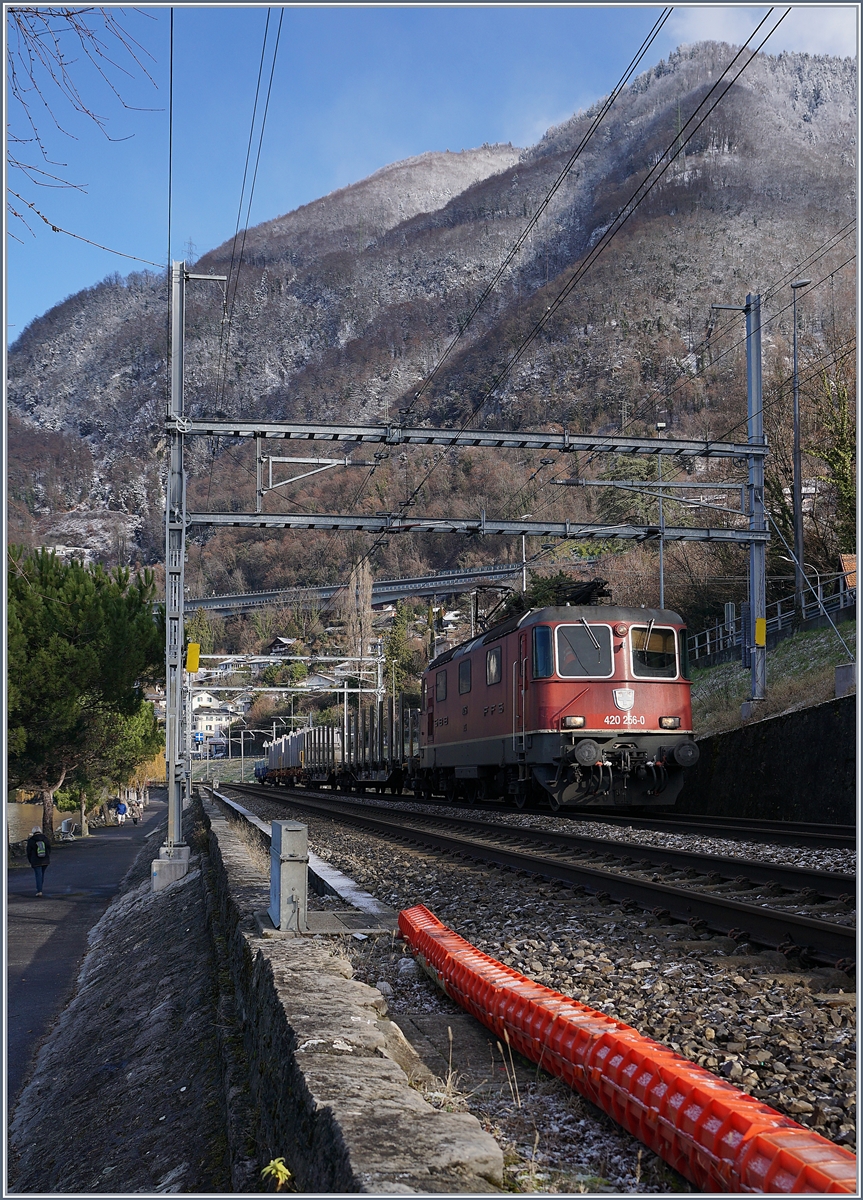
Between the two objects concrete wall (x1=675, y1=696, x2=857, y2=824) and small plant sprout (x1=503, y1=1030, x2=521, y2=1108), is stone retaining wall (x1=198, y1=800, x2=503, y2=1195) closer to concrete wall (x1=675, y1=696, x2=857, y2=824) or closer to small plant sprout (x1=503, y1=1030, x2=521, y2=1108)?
small plant sprout (x1=503, y1=1030, x2=521, y2=1108)

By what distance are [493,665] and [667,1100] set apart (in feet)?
52.4

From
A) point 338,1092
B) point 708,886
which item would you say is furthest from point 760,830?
point 338,1092

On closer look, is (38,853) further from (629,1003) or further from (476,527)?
(629,1003)

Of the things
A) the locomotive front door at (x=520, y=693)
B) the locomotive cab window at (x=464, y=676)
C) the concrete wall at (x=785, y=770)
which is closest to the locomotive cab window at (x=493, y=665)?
the locomotive front door at (x=520, y=693)

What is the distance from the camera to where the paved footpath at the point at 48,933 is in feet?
41.3

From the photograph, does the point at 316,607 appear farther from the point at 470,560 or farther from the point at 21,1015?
the point at 21,1015

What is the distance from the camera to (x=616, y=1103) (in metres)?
3.61

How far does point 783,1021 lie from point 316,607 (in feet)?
242

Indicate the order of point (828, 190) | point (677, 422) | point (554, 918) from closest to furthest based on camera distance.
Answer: point (554, 918) < point (677, 422) < point (828, 190)

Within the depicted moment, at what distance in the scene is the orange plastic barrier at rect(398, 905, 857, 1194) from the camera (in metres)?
2.70

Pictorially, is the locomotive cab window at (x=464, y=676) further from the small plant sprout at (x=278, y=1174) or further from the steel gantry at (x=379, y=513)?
the small plant sprout at (x=278, y=1174)

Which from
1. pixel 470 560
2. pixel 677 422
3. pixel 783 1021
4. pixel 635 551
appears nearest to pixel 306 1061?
pixel 783 1021

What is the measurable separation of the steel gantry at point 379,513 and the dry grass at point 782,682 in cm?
204

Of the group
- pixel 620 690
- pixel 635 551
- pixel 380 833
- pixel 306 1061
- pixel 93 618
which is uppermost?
pixel 635 551
